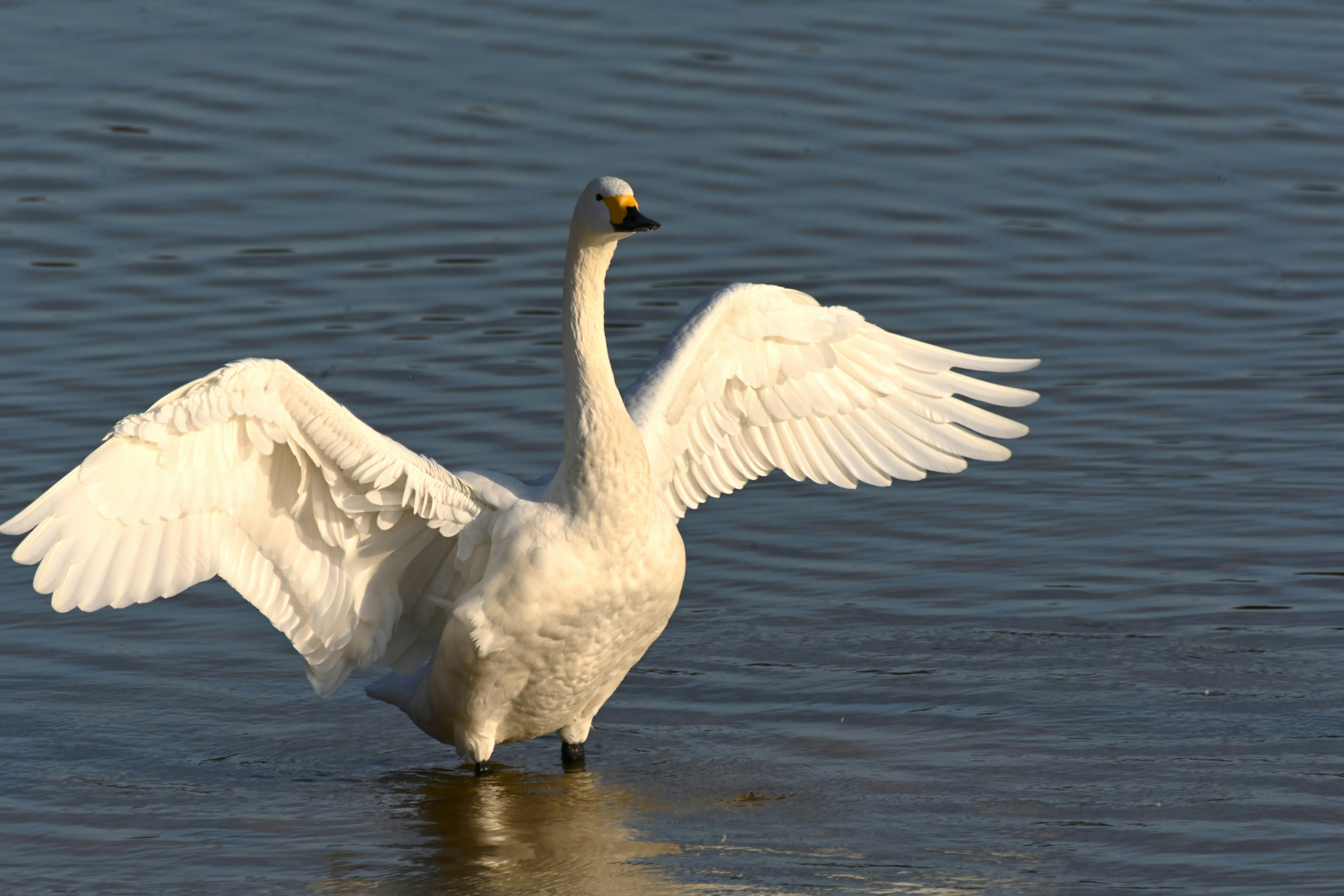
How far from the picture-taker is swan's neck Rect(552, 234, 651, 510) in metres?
7.72

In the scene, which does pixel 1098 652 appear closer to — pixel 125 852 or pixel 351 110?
pixel 125 852

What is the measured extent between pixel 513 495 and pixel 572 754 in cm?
135

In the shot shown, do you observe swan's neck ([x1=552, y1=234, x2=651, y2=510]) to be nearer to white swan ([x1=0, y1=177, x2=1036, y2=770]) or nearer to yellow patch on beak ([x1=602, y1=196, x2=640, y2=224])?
white swan ([x1=0, y1=177, x2=1036, y2=770])

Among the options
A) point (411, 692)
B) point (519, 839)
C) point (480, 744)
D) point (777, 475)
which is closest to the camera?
point (519, 839)

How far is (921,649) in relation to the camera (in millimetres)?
9328

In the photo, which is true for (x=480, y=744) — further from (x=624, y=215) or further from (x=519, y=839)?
(x=624, y=215)

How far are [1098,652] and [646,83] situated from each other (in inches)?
354

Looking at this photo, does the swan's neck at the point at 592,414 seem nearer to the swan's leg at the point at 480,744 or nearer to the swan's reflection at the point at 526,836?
the swan's leg at the point at 480,744

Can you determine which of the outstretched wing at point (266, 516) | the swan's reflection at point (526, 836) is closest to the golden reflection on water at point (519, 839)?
the swan's reflection at point (526, 836)

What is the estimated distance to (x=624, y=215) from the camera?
7.71 metres

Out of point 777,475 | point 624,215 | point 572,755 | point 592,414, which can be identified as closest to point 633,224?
point 624,215

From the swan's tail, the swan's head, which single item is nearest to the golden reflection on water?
the swan's tail

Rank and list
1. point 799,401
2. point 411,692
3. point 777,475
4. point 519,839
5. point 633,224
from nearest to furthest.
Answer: point 633,224 < point 519,839 < point 411,692 < point 799,401 < point 777,475

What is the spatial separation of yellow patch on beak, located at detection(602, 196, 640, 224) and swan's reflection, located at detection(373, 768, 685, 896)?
7.60 ft
